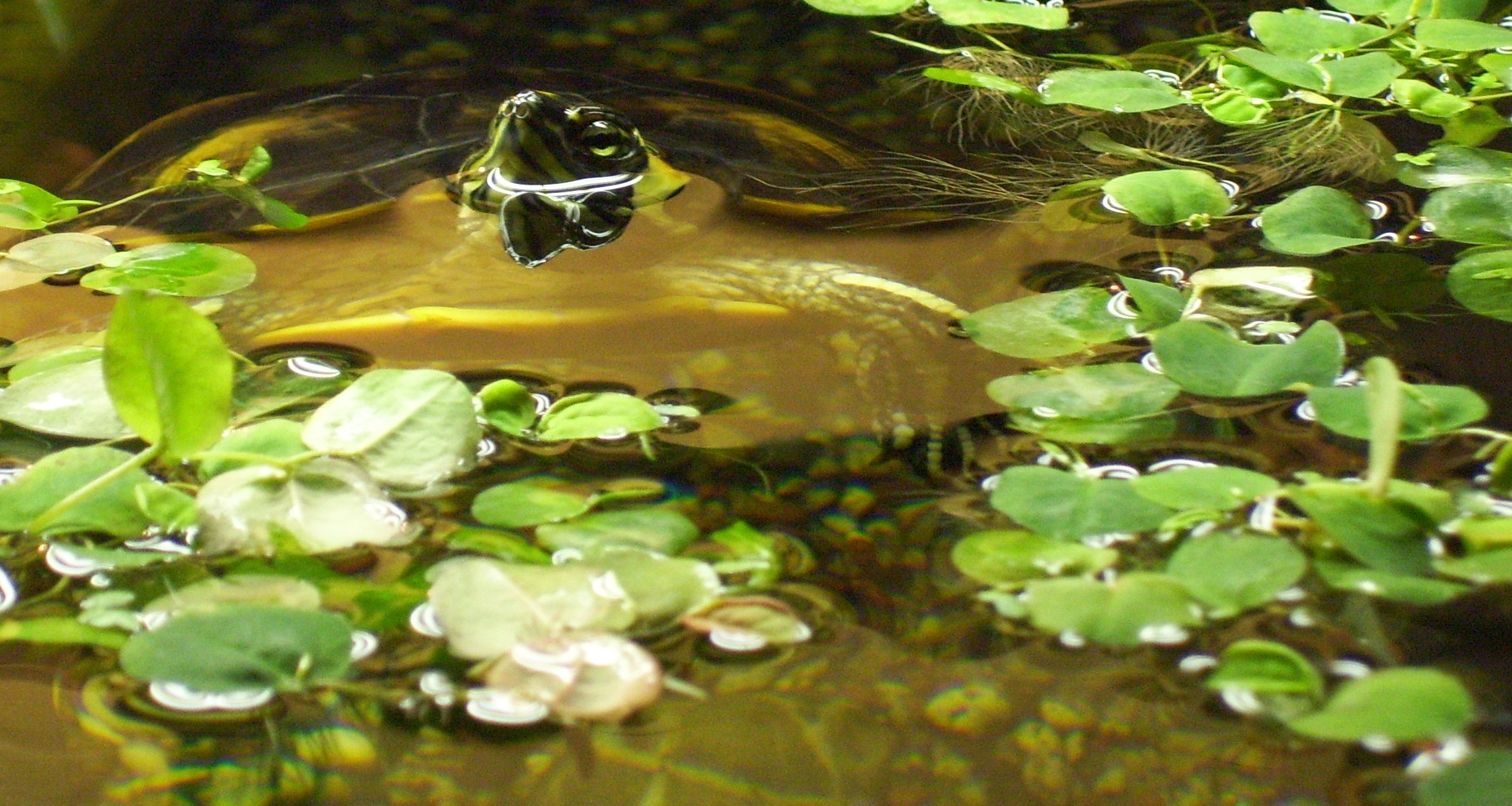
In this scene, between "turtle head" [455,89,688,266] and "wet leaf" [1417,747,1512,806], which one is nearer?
"wet leaf" [1417,747,1512,806]

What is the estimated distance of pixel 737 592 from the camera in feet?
1.96

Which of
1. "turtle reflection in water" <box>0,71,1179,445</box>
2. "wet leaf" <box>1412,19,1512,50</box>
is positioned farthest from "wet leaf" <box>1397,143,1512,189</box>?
"turtle reflection in water" <box>0,71,1179,445</box>

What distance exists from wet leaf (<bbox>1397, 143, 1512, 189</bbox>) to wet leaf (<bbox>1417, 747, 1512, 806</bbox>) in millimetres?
638

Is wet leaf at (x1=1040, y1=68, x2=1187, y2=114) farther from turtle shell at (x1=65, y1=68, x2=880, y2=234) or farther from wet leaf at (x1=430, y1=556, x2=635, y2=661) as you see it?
wet leaf at (x1=430, y1=556, x2=635, y2=661)

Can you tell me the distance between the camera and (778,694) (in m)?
0.55

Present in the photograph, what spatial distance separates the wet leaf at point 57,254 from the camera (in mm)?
902

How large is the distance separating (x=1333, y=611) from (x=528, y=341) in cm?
56

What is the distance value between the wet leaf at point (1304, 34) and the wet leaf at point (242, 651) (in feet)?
3.33

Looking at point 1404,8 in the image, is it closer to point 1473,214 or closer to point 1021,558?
point 1473,214

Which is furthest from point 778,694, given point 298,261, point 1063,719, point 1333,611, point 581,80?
point 581,80

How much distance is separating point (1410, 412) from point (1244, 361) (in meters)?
0.09

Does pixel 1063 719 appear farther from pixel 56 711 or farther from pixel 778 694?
pixel 56 711

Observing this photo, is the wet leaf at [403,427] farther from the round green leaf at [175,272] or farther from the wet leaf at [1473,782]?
the wet leaf at [1473,782]

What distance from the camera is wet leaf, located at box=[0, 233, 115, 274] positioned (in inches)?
35.5
